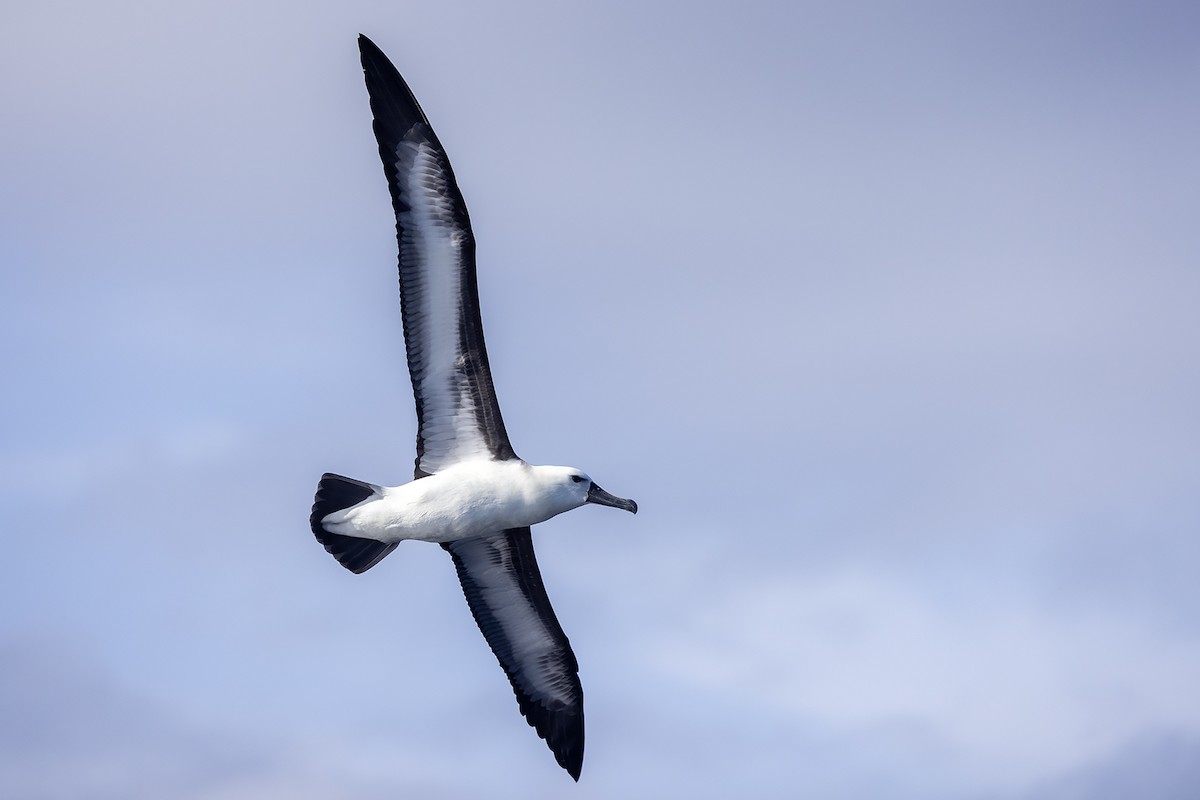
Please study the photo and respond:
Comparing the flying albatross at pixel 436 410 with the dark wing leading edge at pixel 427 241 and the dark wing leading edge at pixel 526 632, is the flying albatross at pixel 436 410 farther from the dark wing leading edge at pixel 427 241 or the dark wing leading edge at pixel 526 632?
the dark wing leading edge at pixel 526 632

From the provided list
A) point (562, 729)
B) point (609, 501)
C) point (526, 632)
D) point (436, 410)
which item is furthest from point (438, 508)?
point (562, 729)

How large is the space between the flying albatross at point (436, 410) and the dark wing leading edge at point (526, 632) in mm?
809

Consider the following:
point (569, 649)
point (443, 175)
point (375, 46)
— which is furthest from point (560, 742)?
point (375, 46)

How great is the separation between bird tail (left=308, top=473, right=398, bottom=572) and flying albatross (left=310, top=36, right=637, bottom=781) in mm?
11

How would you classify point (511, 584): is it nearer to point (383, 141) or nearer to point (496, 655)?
point (496, 655)

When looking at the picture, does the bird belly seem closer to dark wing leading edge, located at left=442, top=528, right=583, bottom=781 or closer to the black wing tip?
dark wing leading edge, located at left=442, top=528, right=583, bottom=781

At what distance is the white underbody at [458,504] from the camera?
64.1 ft

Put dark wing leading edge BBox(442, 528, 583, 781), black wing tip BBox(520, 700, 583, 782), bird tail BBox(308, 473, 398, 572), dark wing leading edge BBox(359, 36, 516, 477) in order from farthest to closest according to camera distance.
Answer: black wing tip BBox(520, 700, 583, 782) < dark wing leading edge BBox(442, 528, 583, 781) < bird tail BBox(308, 473, 398, 572) < dark wing leading edge BBox(359, 36, 516, 477)

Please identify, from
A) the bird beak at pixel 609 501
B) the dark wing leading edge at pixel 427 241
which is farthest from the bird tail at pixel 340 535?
the bird beak at pixel 609 501

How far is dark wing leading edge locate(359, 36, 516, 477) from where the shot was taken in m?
19.5

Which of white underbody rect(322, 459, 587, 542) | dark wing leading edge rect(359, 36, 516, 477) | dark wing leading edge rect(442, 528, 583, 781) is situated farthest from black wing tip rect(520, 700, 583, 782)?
dark wing leading edge rect(359, 36, 516, 477)

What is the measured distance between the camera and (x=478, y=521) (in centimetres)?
1970

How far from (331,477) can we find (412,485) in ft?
3.04

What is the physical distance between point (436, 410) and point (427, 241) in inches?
76.4
